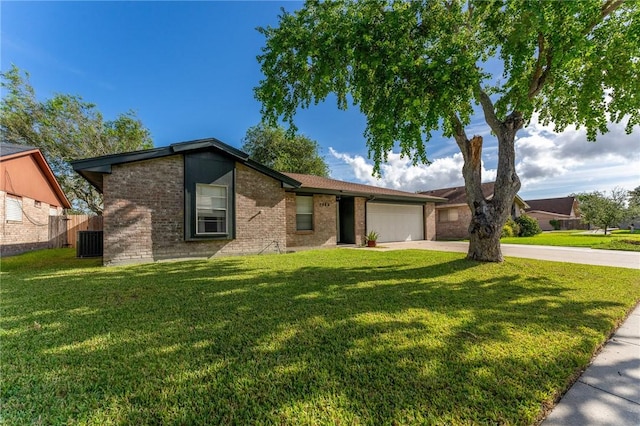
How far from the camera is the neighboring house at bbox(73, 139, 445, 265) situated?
24.7 ft

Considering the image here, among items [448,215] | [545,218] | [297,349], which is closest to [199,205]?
[297,349]

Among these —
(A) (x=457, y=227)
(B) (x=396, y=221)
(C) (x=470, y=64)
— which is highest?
(C) (x=470, y=64)

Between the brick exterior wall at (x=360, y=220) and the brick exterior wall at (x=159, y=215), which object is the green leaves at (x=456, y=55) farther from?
the brick exterior wall at (x=360, y=220)

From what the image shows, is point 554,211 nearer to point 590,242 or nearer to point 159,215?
point 590,242

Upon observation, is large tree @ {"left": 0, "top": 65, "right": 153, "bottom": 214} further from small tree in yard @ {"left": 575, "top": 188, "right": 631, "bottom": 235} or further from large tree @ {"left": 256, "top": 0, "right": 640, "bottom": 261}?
small tree in yard @ {"left": 575, "top": 188, "right": 631, "bottom": 235}

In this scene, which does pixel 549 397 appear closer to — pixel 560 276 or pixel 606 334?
pixel 606 334

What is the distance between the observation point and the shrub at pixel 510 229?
58.9 ft

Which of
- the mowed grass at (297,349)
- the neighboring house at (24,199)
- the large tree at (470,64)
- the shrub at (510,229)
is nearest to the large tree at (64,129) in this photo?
the neighboring house at (24,199)

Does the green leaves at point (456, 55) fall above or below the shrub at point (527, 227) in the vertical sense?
above

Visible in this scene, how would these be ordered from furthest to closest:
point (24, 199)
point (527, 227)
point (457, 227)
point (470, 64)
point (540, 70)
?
1. point (457, 227)
2. point (527, 227)
3. point (24, 199)
4. point (540, 70)
5. point (470, 64)

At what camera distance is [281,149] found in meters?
24.3

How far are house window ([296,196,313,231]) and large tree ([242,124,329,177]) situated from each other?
483 inches

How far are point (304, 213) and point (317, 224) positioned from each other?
31.7 inches

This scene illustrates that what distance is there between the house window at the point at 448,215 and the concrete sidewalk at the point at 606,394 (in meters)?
18.4
